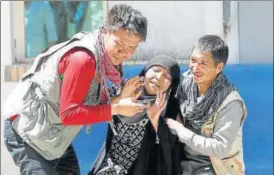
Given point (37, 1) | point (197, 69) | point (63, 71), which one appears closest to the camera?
point (63, 71)

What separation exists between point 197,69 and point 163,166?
0.51 m

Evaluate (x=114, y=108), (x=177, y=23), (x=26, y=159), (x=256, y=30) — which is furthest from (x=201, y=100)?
(x=256, y=30)

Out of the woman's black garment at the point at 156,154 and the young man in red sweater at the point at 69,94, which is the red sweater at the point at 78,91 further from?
the woman's black garment at the point at 156,154

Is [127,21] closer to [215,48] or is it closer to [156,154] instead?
[215,48]

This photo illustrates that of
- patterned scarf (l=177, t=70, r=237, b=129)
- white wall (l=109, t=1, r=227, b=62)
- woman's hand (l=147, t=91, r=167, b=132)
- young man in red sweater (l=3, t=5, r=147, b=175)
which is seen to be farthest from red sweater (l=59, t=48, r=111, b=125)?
white wall (l=109, t=1, r=227, b=62)

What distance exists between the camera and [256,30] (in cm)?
445

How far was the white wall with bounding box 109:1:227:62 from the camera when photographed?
14.5 ft

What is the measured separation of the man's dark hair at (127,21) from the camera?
256 cm

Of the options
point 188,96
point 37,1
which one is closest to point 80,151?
point 37,1

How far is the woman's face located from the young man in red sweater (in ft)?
0.26

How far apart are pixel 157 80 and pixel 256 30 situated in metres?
1.83

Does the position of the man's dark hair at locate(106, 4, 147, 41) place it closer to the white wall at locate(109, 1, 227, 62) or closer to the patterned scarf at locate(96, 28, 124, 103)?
the patterned scarf at locate(96, 28, 124, 103)

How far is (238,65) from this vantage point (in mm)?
4266

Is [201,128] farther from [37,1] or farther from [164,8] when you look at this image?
[37,1]
